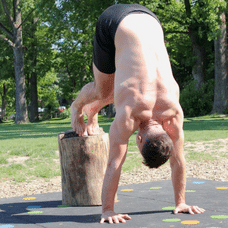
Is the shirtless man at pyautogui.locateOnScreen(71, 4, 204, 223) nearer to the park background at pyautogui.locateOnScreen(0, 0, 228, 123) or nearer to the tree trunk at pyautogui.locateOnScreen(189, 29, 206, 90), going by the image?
the park background at pyautogui.locateOnScreen(0, 0, 228, 123)

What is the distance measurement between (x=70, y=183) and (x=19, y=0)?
25.9 meters

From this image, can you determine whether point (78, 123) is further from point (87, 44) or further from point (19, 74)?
point (87, 44)

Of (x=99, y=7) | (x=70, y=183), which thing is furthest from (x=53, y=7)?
(x=70, y=183)

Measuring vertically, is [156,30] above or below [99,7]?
below

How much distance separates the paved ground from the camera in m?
3.77

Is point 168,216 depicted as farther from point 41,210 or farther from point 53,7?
point 53,7

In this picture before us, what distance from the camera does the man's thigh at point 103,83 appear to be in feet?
14.5

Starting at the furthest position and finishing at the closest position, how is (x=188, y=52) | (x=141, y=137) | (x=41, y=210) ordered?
(x=188, y=52) < (x=41, y=210) < (x=141, y=137)

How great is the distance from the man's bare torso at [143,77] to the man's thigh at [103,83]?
1.58ft

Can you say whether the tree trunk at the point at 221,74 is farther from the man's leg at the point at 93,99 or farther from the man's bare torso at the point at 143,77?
the man's bare torso at the point at 143,77

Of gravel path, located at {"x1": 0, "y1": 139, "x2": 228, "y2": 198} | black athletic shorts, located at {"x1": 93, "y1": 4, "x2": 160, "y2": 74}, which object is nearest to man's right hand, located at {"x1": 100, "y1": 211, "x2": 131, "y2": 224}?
black athletic shorts, located at {"x1": 93, "y1": 4, "x2": 160, "y2": 74}

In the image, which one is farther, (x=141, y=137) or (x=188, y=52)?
(x=188, y=52)

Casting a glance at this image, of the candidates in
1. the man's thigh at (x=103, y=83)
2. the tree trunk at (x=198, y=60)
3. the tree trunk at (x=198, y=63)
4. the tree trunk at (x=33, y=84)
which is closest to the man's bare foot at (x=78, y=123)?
the man's thigh at (x=103, y=83)

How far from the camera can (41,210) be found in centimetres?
458
